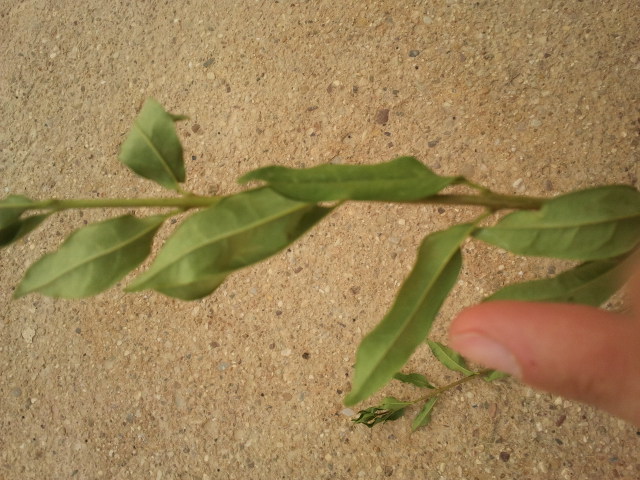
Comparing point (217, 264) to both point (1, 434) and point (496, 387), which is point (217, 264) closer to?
point (496, 387)

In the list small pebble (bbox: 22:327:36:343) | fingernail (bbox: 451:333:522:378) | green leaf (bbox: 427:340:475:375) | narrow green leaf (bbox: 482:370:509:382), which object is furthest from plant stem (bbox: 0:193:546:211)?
small pebble (bbox: 22:327:36:343)

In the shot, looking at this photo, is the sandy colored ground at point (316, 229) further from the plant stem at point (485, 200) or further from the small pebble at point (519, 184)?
the plant stem at point (485, 200)

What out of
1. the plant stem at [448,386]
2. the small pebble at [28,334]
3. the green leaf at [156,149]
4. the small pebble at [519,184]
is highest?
the green leaf at [156,149]

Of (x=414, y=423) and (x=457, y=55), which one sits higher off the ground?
(x=457, y=55)

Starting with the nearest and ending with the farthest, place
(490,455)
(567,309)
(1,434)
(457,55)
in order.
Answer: (567,309), (490,455), (457,55), (1,434)

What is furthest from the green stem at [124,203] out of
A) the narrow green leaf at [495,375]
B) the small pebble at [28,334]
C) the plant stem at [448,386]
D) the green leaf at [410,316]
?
the small pebble at [28,334]

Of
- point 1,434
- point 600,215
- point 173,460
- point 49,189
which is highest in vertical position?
point 600,215

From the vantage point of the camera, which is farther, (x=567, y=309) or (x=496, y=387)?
(x=496, y=387)

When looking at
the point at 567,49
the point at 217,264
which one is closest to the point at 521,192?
the point at 567,49
